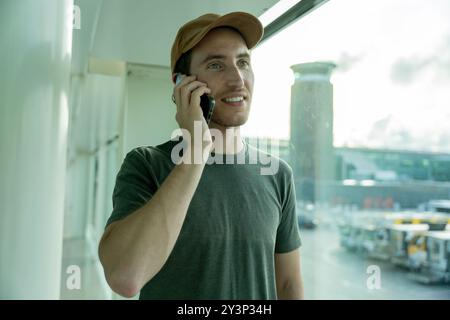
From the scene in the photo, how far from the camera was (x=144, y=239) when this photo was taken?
571mm

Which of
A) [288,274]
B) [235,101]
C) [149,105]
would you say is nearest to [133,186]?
[235,101]

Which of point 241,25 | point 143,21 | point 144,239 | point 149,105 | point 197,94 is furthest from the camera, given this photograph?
point 149,105

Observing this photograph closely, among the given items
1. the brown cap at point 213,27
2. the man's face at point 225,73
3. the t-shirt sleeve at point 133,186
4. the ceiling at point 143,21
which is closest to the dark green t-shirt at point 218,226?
the t-shirt sleeve at point 133,186

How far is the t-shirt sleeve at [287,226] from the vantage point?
835 millimetres

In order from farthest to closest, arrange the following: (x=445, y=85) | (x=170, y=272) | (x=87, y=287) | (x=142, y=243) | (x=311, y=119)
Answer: (x=87, y=287) < (x=311, y=119) < (x=445, y=85) < (x=170, y=272) < (x=142, y=243)

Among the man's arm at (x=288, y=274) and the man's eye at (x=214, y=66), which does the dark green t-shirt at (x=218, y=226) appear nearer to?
the man's arm at (x=288, y=274)

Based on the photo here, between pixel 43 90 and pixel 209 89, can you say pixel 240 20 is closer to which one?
pixel 209 89

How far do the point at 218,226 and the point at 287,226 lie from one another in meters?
0.19

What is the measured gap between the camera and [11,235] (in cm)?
63

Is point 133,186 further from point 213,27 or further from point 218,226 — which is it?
point 213,27

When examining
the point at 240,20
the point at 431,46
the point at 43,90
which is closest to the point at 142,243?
the point at 43,90

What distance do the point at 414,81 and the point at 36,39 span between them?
3.62 feet

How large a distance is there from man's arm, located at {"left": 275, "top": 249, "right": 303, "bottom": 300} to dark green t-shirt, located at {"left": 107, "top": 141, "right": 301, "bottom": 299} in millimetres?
23

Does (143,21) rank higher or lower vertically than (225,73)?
higher
